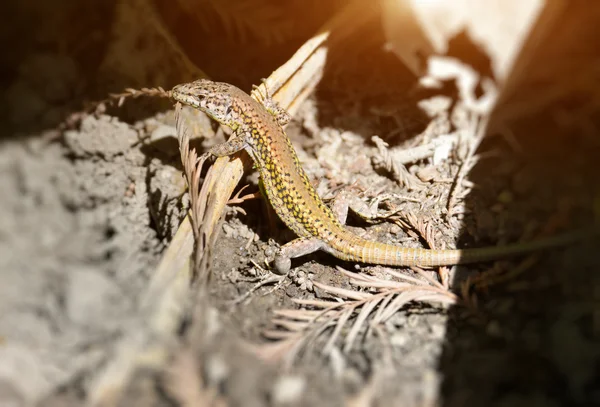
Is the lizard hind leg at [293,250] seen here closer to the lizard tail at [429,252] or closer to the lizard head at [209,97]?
the lizard tail at [429,252]

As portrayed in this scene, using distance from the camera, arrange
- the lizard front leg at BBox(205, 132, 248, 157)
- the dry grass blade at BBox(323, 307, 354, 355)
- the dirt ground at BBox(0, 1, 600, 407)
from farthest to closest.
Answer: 1. the lizard front leg at BBox(205, 132, 248, 157)
2. the dry grass blade at BBox(323, 307, 354, 355)
3. the dirt ground at BBox(0, 1, 600, 407)

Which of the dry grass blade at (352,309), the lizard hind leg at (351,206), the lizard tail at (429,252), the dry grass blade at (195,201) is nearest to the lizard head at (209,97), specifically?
the dry grass blade at (195,201)

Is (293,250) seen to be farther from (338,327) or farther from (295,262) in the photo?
(338,327)

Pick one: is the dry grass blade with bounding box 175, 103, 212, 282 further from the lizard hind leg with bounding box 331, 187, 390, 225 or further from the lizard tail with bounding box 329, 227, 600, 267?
the lizard hind leg with bounding box 331, 187, 390, 225

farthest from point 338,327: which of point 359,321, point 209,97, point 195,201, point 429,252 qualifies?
point 209,97

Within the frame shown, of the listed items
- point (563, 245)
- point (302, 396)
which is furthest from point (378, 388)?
point (563, 245)

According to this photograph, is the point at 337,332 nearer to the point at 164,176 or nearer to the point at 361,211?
the point at 361,211

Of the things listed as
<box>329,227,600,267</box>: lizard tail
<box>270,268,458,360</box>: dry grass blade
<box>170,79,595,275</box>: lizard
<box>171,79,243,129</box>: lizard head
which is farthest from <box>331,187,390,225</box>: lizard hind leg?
<box>171,79,243,129</box>: lizard head
